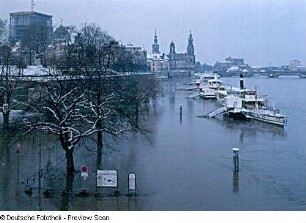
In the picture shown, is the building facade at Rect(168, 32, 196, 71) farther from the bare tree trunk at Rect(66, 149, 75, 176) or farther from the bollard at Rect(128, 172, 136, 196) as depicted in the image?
the bollard at Rect(128, 172, 136, 196)

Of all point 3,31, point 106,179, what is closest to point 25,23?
point 3,31

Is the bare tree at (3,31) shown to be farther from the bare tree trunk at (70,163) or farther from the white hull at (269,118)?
the bare tree trunk at (70,163)

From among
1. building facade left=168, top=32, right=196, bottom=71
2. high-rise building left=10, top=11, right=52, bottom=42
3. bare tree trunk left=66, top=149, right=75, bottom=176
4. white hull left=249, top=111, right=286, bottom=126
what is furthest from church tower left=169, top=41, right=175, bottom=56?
bare tree trunk left=66, top=149, right=75, bottom=176

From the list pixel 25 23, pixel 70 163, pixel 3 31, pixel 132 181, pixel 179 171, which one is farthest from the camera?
pixel 25 23

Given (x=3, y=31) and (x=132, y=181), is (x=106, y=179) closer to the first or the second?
(x=132, y=181)

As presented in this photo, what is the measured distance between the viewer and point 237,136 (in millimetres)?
7137

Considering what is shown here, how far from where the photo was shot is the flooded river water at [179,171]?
10.9 feet

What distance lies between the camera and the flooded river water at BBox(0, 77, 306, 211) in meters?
3.33

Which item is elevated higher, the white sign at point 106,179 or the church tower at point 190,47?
the church tower at point 190,47

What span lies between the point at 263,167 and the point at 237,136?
2.42 meters

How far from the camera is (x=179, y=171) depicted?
4.41 meters

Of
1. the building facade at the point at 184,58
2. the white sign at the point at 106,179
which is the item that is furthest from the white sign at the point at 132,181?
the building facade at the point at 184,58

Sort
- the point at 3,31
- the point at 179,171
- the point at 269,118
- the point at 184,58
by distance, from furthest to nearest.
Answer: the point at 184,58
the point at 3,31
the point at 269,118
the point at 179,171
